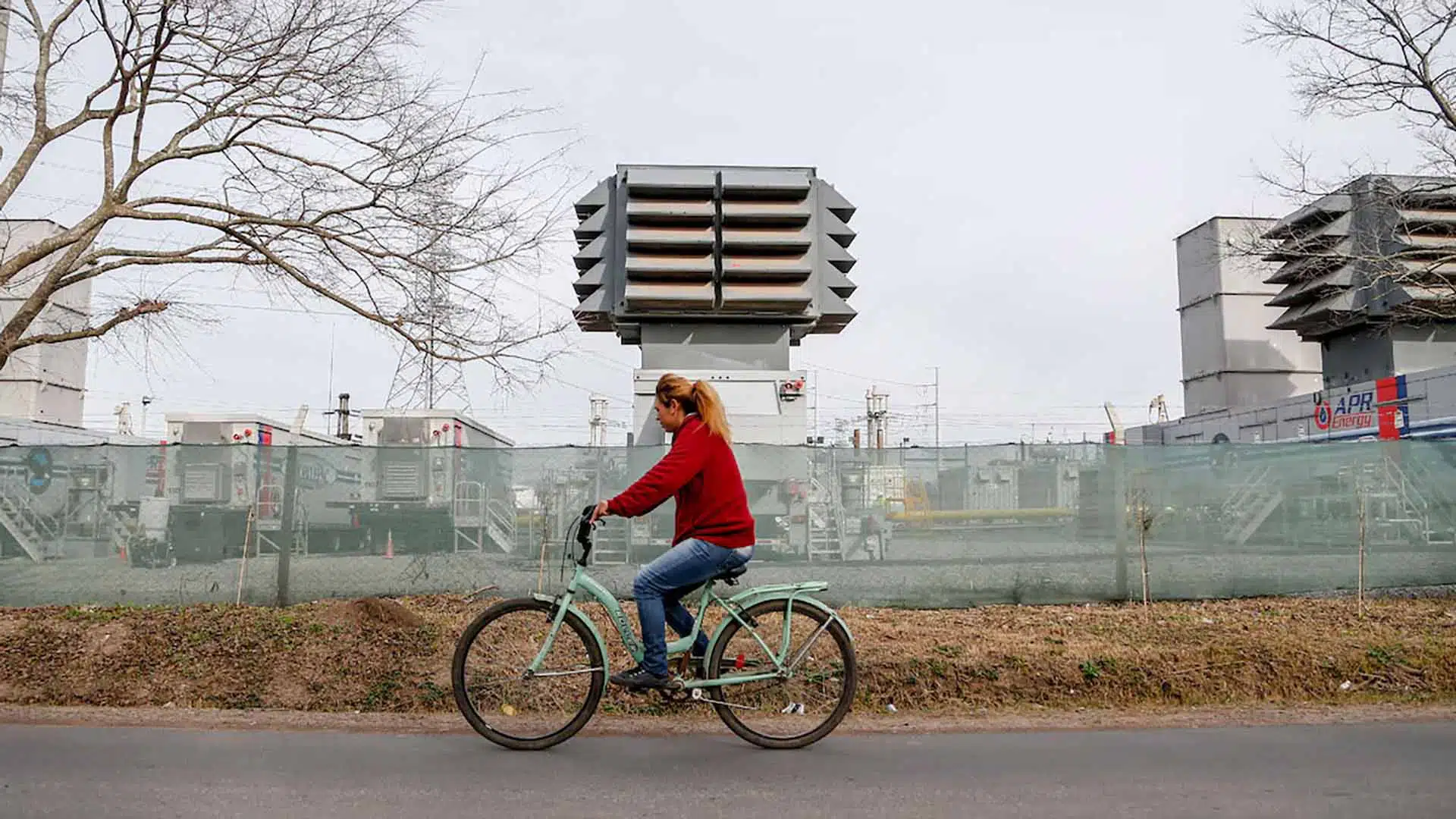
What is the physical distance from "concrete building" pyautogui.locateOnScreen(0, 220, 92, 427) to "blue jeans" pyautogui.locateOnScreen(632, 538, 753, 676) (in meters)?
6.68

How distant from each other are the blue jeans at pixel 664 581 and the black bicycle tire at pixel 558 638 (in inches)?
12.5

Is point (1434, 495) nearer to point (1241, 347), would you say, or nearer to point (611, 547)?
point (611, 547)

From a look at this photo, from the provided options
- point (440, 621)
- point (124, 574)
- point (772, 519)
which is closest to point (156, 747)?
point (440, 621)

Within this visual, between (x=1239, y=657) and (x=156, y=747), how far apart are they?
7.34 m

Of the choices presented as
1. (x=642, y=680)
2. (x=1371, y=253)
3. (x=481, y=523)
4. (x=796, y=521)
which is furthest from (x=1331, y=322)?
(x=642, y=680)

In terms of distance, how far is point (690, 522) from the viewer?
5.86 metres

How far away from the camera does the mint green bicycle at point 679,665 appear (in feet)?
19.4

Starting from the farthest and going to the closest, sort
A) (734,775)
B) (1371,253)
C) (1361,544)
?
(1371,253) → (1361,544) → (734,775)

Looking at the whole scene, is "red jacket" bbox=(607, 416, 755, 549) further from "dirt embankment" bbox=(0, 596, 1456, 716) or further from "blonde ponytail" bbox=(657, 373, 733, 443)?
"dirt embankment" bbox=(0, 596, 1456, 716)

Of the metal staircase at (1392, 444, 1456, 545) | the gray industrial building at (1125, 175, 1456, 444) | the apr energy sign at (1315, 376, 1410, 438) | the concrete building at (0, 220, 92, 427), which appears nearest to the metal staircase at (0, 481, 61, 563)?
the concrete building at (0, 220, 92, 427)

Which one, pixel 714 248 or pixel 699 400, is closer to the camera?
pixel 699 400

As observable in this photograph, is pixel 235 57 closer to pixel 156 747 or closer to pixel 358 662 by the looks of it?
pixel 358 662

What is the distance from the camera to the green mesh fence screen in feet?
35.2

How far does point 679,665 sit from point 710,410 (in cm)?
142
